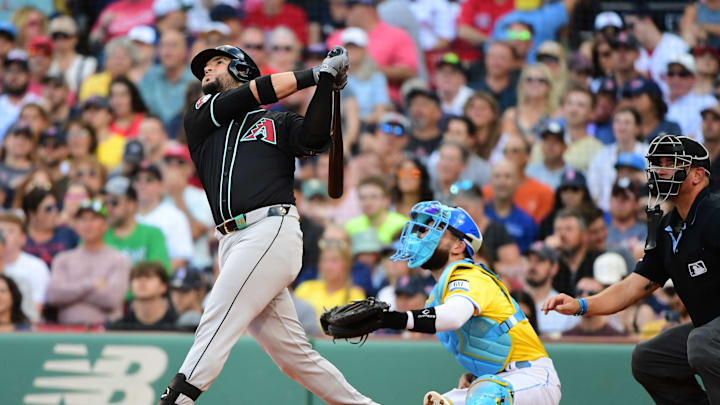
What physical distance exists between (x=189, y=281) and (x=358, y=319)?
3.93m

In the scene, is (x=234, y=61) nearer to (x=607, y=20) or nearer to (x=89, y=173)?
(x=89, y=173)

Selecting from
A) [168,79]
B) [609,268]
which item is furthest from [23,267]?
[609,268]

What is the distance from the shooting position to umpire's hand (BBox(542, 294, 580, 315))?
484 centimetres

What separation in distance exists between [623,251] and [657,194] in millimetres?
2858

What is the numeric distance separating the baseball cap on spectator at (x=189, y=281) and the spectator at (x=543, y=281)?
8.20 ft

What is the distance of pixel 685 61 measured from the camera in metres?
9.00

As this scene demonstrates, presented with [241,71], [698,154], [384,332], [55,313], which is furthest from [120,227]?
[698,154]

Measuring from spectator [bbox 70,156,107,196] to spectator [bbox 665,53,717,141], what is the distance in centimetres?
509

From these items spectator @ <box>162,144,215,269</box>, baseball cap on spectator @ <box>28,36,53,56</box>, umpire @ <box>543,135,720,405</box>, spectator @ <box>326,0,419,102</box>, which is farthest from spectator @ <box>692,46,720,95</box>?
baseball cap on spectator @ <box>28,36,53,56</box>

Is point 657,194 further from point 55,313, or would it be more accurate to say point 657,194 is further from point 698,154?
point 55,313

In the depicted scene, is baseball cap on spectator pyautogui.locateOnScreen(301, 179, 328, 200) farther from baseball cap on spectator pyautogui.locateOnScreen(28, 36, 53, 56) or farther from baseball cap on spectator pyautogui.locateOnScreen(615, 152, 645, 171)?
baseball cap on spectator pyautogui.locateOnScreen(28, 36, 53, 56)

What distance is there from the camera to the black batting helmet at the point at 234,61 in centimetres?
518

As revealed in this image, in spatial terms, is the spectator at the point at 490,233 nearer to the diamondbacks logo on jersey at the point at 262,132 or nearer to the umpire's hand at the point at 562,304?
the umpire's hand at the point at 562,304


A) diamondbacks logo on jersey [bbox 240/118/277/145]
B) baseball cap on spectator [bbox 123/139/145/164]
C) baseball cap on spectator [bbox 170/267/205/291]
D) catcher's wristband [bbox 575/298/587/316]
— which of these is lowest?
baseball cap on spectator [bbox 170/267/205/291]
